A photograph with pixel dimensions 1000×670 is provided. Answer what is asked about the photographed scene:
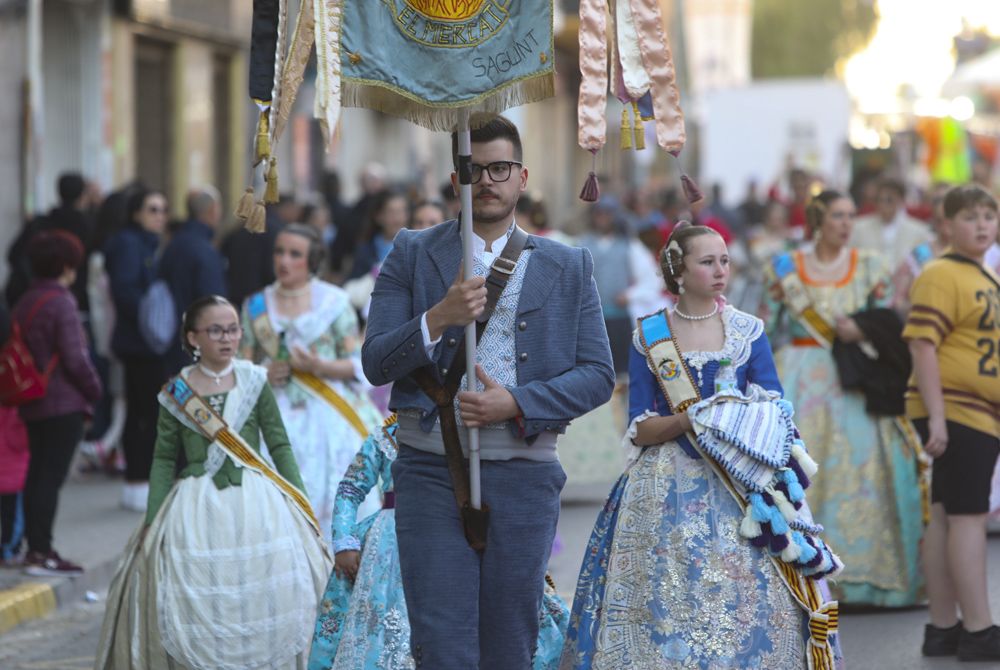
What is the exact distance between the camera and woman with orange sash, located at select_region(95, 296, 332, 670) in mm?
6652

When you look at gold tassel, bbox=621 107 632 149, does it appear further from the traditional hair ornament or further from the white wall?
the white wall

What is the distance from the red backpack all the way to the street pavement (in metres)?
0.92

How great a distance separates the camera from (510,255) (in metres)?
5.06

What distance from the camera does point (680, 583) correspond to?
6.12 metres

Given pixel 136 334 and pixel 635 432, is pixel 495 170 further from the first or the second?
pixel 136 334

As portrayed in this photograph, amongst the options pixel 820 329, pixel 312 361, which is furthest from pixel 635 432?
pixel 820 329

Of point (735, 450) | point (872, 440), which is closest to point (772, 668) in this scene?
point (735, 450)

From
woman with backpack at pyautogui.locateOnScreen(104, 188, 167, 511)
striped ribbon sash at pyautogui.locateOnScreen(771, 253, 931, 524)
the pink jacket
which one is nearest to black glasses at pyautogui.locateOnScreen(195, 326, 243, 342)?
the pink jacket

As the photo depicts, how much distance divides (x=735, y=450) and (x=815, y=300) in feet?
10.1

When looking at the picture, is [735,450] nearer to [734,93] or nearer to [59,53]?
[59,53]

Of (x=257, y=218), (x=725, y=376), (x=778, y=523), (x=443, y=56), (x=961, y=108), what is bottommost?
(x=778, y=523)

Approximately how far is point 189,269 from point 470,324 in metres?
7.63

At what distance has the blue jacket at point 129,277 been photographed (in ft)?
40.1

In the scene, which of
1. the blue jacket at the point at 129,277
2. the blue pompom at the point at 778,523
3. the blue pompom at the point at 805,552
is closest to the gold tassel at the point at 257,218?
the blue pompom at the point at 778,523
